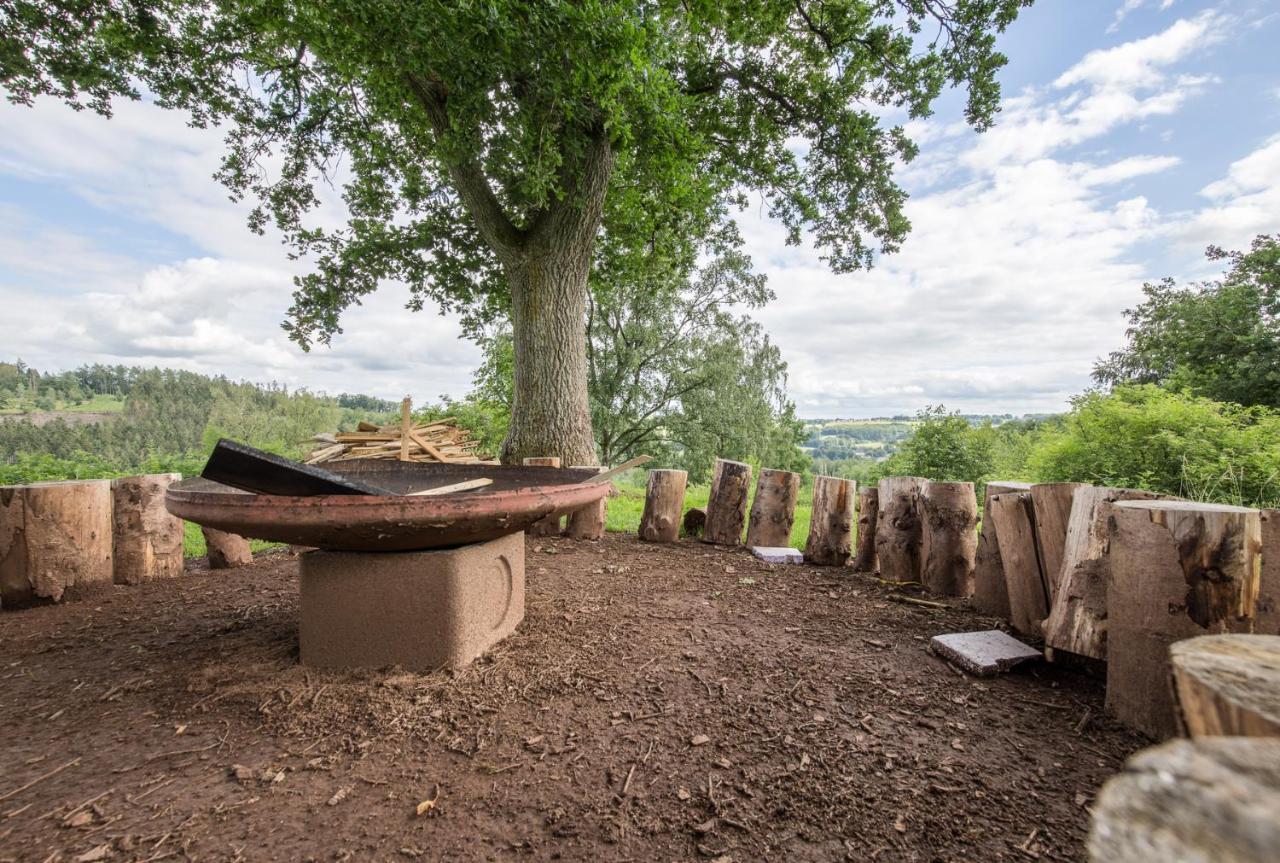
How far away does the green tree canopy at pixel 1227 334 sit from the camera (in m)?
14.2

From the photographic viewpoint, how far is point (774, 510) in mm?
4633

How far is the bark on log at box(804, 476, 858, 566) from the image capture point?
426cm

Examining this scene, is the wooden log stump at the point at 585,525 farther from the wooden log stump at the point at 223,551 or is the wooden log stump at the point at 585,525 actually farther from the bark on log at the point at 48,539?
the bark on log at the point at 48,539

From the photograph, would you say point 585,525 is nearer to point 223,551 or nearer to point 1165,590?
point 223,551

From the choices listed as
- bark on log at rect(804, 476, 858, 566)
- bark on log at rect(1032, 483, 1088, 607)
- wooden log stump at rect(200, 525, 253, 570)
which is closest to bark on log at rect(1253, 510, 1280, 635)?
bark on log at rect(1032, 483, 1088, 607)

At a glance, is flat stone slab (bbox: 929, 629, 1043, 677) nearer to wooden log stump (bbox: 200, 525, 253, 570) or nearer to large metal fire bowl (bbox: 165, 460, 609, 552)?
large metal fire bowl (bbox: 165, 460, 609, 552)

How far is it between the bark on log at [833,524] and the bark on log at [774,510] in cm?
28

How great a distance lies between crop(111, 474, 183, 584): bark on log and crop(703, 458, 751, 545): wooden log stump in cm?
411

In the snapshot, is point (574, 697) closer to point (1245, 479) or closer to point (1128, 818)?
point (1128, 818)

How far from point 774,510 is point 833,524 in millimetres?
524

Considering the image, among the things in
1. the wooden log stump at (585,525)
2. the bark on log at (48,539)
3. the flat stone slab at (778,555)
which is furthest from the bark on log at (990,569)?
the bark on log at (48,539)

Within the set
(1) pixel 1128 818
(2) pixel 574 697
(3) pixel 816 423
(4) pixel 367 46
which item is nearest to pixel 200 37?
(4) pixel 367 46

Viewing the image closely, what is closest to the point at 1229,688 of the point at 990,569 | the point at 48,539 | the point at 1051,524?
the point at 1051,524

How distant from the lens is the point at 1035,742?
1.84 metres
